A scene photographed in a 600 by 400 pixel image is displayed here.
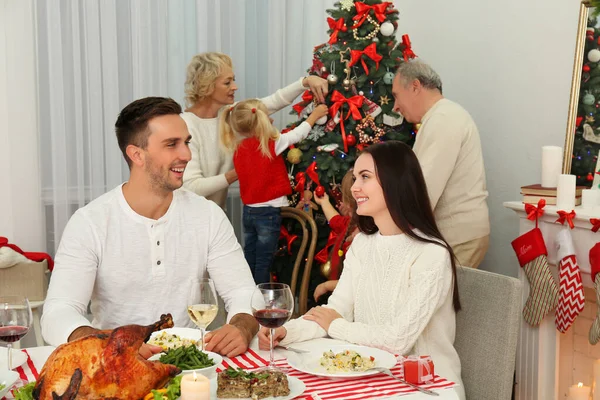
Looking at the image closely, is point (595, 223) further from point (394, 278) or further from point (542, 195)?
point (394, 278)

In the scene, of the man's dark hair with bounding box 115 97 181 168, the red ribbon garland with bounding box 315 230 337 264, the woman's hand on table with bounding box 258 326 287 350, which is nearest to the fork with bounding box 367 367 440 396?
the woman's hand on table with bounding box 258 326 287 350

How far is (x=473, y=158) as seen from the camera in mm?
3590

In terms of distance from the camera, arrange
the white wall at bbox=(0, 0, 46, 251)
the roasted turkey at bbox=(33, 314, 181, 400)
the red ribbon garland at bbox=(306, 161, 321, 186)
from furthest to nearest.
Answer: the white wall at bbox=(0, 0, 46, 251), the red ribbon garland at bbox=(306, 161, 321, 186), the roasted turkey at bbox=(33, 314, 181, 400)

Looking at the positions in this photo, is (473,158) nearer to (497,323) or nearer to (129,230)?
(497,323)

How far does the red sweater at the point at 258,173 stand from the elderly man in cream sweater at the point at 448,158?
0.75 metres

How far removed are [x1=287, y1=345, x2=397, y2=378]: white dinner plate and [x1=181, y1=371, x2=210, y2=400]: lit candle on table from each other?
35 centimetres

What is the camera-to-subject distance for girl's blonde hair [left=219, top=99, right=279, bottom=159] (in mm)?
3939

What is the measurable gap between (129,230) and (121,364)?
1.01 metres

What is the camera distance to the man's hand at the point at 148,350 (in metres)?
1.76

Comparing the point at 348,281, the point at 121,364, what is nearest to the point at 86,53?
the point at 348,281

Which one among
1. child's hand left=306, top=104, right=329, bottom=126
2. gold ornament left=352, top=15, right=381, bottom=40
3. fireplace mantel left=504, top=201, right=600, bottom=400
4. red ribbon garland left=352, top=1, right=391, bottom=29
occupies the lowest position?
fireplace mantel left=504, top=201, right=600, bottom=400

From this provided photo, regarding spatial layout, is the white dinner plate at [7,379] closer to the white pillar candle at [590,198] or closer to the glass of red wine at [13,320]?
the glass of red wine at [13,320]

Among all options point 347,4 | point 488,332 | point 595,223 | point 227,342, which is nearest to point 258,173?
point 347,4

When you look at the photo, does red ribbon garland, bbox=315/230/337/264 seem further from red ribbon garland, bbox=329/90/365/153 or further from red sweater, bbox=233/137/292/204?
red ribbon garland, bbox=329/90/365/153
